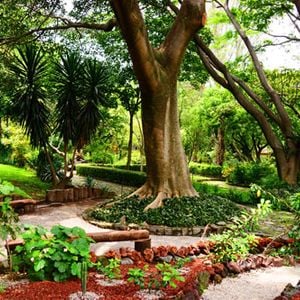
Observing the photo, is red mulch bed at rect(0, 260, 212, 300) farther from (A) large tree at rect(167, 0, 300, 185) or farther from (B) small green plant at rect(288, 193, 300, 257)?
(A) large tree at rect(167, 0, 300, 185)

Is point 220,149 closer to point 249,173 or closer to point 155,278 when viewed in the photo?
point 249,173

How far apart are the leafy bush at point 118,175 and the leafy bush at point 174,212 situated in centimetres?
627

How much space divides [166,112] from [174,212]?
2.63 meters

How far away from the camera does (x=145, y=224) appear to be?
26.7ft

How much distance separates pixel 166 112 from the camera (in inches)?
394

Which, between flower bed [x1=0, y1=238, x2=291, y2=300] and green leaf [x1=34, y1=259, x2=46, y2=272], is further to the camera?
green leaf [x1=34, y1=259, x2=46, y2=272]

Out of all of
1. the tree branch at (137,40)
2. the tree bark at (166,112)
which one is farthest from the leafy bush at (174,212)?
the tree branch at (137,40)

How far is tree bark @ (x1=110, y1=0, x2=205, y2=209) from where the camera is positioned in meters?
9.53

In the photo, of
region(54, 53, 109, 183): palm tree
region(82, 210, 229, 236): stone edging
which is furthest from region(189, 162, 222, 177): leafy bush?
region(82, 210, 229, 236): stone edging

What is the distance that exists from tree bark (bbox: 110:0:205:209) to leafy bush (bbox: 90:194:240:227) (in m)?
0.41

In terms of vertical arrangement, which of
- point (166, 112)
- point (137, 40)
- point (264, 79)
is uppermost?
point (264, 79)

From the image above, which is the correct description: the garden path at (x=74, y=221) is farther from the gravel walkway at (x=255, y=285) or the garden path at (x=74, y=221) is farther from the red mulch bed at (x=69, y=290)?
the gravel walkway at (x=255, y=285)

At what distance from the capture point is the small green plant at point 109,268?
4707mm

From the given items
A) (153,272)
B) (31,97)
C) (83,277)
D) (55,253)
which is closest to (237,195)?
(31,97)
